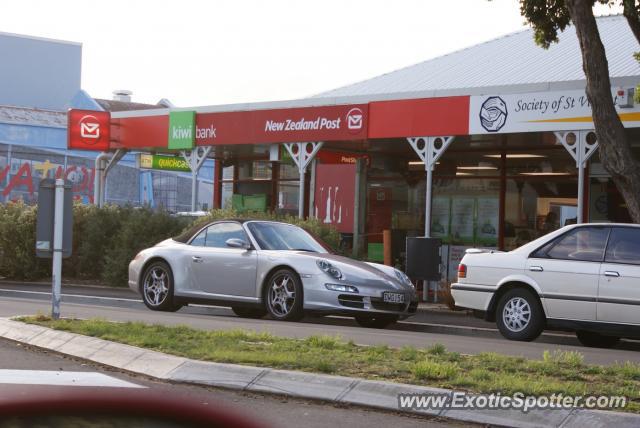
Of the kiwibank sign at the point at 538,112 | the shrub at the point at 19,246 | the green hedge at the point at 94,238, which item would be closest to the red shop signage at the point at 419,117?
the kiwibank sign at the point at 538,112

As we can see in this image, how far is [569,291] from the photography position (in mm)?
11352

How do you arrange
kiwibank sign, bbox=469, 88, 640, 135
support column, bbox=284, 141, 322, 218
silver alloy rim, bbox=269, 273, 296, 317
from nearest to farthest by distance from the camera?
silver alloy rim, bbox=269, 273, 296, 317
kiwibank sign, bbox=469, 88, 640, 135
support column, bbox=284, 141, 322, 218

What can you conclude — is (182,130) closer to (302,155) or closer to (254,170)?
(302,155)

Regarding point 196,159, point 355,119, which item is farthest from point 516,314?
point 196,159

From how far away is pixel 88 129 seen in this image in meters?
26.3

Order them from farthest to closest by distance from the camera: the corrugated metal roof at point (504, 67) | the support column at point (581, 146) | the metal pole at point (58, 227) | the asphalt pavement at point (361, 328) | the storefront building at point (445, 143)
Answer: the corrugated metal roof at point (504, 67) < the storefront building at point (445, 143) < the support column at point (581, 146) < the metal pole at point (58, 227) < the asphalt pavement at point (361, 328)

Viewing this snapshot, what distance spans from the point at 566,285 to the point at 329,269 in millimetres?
3227

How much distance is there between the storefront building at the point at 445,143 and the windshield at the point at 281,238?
203 inches

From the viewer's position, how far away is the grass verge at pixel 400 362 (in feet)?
23.0

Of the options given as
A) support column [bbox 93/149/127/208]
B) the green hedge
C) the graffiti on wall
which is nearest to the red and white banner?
support column [bbox 93/149/127/208]

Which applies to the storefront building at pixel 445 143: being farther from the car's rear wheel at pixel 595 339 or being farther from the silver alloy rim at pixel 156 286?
the silver alloy rim at pixel 156 286

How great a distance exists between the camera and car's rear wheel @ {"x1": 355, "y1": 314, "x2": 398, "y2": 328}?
1349 cm

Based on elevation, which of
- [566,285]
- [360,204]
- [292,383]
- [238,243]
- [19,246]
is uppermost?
[360,204]

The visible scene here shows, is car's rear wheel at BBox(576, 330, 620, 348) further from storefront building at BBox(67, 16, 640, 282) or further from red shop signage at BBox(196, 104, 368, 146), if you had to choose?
red shop signage at BBox(196, 104, 368, 146)
